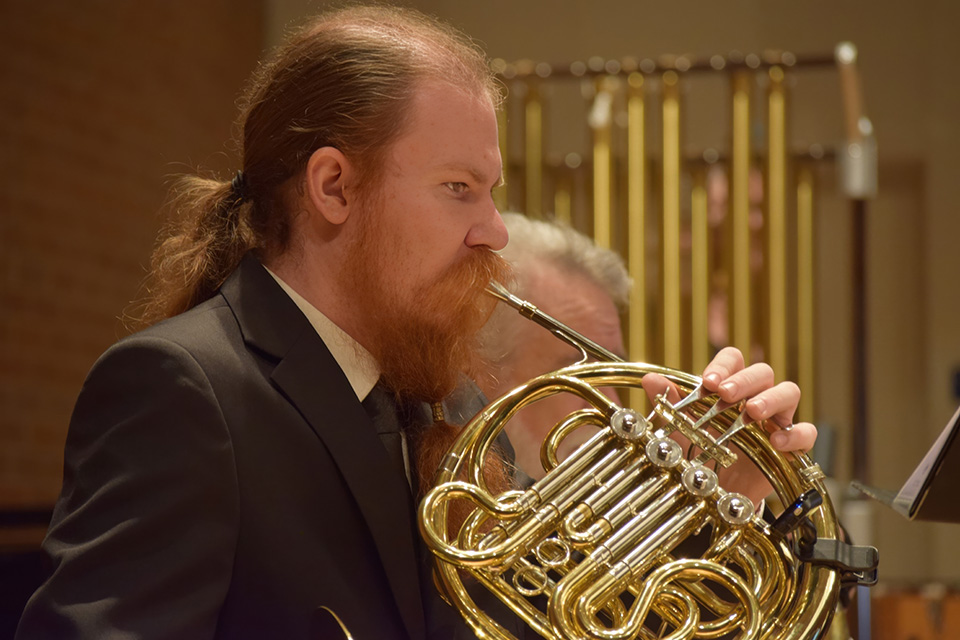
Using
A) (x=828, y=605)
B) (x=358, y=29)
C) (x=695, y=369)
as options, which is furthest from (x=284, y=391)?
(x=695, y=369)

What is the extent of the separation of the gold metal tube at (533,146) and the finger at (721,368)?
185 centimetres

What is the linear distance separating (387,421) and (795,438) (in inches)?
20.7

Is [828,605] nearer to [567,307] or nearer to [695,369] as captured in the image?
[567,307]

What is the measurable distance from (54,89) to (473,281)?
2.83 m

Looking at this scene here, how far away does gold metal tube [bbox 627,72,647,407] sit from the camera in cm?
304

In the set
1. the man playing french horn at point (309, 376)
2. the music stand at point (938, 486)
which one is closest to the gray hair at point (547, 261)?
the man playing french horn at point (309, 376)

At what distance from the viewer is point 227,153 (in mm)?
3795

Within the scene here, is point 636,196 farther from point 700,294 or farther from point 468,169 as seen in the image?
point 468,169

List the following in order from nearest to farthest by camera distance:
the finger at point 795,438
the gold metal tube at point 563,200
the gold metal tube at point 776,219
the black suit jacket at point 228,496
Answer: the black suit jacket at point 228,496, the finger at point 795,438, the gold metal tube at point 776,219, the gold metal tube at point 563,200

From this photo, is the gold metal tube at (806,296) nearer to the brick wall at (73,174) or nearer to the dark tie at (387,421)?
the brick wall at (73,174)

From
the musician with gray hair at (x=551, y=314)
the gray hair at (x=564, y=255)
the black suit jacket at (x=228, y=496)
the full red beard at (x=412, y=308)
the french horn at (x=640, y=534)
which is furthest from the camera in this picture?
the gray hair at (x=564, y=255)

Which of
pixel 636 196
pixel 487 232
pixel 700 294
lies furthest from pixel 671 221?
pixel 487 232

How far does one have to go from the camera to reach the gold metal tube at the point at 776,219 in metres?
3.03

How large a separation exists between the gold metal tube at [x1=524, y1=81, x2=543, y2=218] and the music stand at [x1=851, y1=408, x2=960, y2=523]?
205 cm
